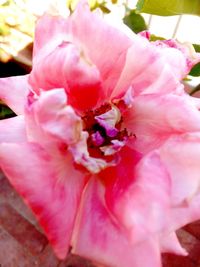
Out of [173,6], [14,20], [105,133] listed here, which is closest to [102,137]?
[105,133]

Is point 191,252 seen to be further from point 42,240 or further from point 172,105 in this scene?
point 172,105

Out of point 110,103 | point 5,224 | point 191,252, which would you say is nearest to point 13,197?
point 5,224

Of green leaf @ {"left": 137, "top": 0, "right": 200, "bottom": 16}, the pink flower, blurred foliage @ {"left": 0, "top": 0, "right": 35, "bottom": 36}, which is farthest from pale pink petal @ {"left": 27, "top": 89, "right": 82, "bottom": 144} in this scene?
blurred foliage @ {"left": 0, "top": 0, "right": 35, "bottom": 36}

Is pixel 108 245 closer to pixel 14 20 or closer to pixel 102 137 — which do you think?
pixel 102 137

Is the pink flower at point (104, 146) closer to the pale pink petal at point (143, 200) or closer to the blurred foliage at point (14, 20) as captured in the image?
the pale pink petal at point (143, 200)

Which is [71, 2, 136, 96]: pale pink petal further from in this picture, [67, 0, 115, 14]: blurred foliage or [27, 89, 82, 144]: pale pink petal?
[67, 0, 115, 14]: blurred foliage

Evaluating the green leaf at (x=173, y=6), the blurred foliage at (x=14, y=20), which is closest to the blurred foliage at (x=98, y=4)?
the blurred foliage at (x=14, y=20)
